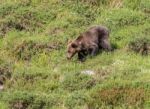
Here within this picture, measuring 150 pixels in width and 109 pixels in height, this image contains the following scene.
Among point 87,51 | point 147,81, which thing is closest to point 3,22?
point 87,51

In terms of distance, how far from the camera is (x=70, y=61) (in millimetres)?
12672

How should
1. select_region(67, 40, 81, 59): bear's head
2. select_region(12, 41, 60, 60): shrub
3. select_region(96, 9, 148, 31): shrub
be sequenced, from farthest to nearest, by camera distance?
select_region(96, 9, 148, 31): shrub
select_region(12, 41, 60, 60): shrub
select_region(67, 40, 81, 59): bear's head

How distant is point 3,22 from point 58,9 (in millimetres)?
1497

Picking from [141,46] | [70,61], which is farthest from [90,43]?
[141,46]

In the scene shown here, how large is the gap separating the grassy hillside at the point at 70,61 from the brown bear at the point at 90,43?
0.83ft

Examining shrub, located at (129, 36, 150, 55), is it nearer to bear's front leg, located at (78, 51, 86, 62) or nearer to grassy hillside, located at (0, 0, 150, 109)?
grassy hillside, located at (0, 0, 150, 109)

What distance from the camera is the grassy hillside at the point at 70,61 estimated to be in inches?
414

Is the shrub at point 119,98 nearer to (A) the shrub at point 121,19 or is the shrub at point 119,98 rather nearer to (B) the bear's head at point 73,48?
(B) the bear's head at point 73,48

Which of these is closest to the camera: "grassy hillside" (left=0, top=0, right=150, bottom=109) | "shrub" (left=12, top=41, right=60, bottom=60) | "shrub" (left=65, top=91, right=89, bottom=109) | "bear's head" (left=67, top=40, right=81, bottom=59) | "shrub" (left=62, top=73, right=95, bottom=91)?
"shrub" (left=65, top=91, right=89, bottom=109)

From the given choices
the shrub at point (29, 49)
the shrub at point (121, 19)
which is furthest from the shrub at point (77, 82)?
the shrub at point (121, 19)

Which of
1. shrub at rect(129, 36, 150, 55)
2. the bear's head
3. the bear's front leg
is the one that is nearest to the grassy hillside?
shrub at rect(129, 36, 150, 55)

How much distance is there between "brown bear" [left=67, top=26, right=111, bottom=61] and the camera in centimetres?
1285

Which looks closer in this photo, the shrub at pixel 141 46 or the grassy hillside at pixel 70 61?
the grassy hillside at pixel 70 61

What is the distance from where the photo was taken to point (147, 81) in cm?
1066
